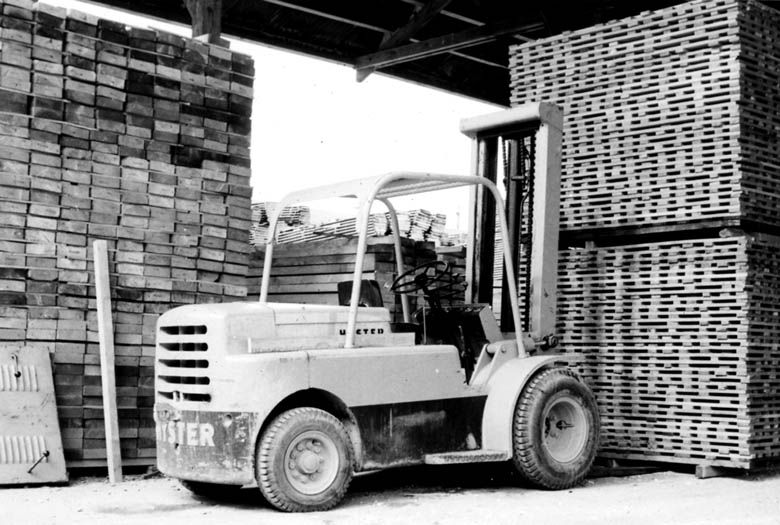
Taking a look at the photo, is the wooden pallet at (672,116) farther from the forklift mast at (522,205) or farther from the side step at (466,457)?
the side step at (466,457)

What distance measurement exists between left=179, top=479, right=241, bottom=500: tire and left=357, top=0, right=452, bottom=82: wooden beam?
674 cm

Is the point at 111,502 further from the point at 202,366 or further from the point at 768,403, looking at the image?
the point at 768,403

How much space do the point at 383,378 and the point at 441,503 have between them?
82cm

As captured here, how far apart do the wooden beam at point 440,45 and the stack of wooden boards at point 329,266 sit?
3.22 meters

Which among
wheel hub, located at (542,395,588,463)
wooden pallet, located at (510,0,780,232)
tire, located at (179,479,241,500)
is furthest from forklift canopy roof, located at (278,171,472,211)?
tire, located at (179,479,241,500)

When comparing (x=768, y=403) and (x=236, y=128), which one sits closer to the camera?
(x=768, y=403)

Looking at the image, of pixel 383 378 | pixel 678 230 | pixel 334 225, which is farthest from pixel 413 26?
pixel 383 378

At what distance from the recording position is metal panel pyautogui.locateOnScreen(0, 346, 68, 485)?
21.9 feet

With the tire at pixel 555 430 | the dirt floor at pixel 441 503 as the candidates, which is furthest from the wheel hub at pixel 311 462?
the tire at pixel 555 430

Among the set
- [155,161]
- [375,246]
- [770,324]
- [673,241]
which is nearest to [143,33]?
[155,161]

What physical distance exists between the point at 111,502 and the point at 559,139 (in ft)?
13.0

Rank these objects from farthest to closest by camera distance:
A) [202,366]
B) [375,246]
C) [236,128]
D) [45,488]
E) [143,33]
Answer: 1. [375,246]
2. [236,128]
3. [143,33]
4. [45,488]
5. [202,366]

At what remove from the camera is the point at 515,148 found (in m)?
7.72

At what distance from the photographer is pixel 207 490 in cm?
652
